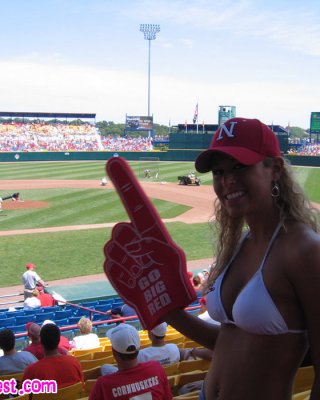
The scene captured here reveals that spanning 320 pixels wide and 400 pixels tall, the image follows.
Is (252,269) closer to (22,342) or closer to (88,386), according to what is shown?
(88,386)

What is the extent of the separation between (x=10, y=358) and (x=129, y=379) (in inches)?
86.9

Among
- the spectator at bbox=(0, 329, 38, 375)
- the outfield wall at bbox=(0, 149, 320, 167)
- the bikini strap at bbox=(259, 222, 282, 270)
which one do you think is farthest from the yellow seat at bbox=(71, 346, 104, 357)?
the outfield wall at bbox=(0, 149, 320, 167)

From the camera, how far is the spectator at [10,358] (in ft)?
15.2

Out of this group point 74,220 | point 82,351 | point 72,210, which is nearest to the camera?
point 82,351

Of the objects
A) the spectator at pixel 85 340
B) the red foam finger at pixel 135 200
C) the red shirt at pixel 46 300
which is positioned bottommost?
the red shirt at pixel 46 300

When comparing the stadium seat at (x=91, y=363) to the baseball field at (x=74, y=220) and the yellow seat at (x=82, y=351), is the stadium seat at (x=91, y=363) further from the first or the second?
the baseball field at (x=74, y=220)

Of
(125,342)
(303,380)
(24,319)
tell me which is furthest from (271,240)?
(24,319)

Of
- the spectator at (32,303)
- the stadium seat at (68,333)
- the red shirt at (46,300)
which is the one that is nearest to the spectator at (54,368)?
the stadium seat at (68,333)

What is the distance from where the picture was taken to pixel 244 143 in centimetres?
187

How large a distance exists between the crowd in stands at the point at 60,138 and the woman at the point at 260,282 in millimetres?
61434

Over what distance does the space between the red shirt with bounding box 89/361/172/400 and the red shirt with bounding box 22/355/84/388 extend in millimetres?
1173

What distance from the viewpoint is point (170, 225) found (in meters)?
18.4

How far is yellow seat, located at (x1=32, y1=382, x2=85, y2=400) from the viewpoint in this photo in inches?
147

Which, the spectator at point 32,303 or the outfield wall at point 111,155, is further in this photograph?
the outfield wall at point 111,155
